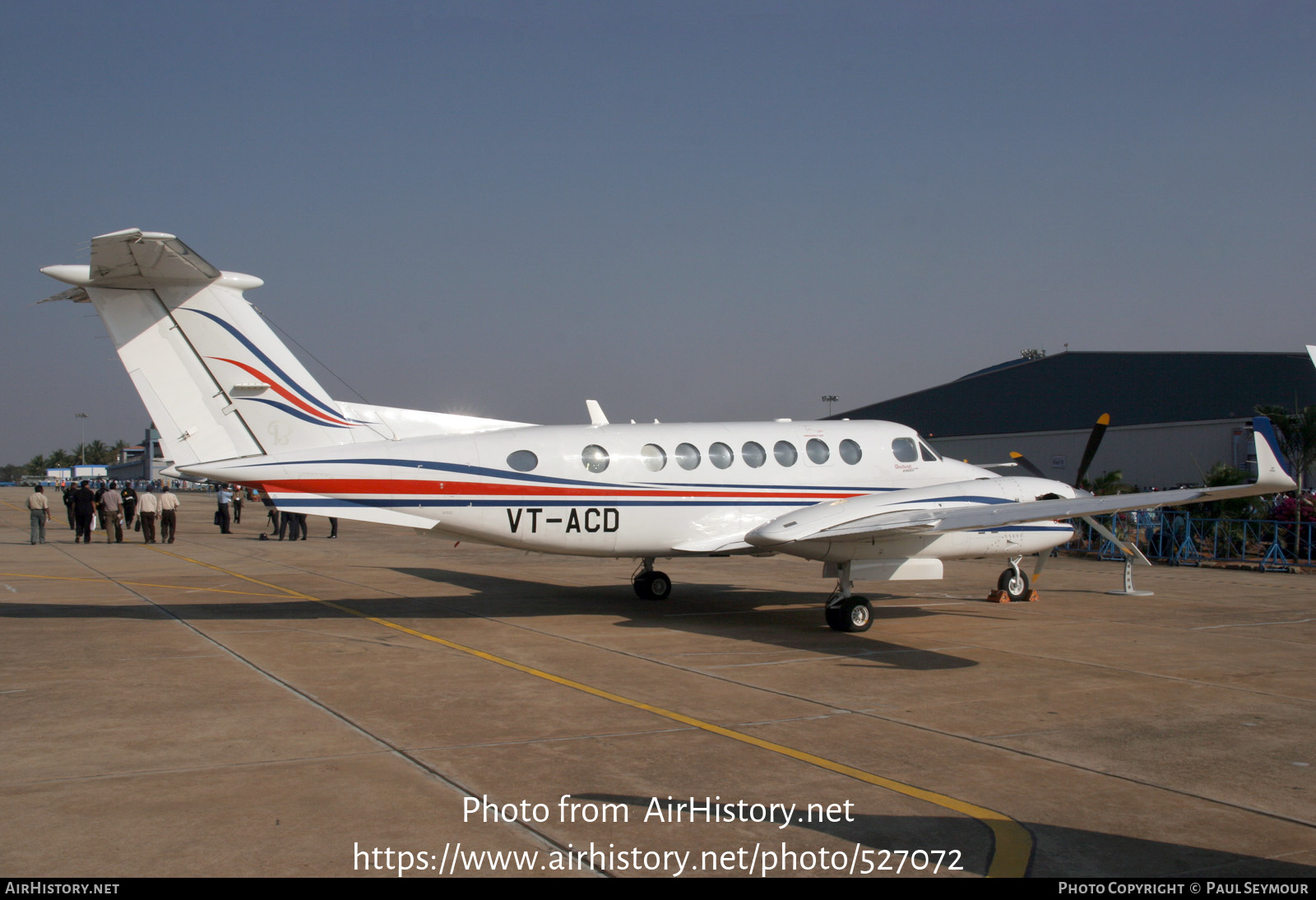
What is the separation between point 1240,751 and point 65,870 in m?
7.87

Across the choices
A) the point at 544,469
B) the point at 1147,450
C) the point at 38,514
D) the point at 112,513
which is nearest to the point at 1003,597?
the point at 544,469

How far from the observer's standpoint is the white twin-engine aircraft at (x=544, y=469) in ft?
39.0

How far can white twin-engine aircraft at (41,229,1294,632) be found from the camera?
39.0 ft

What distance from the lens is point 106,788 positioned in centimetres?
604

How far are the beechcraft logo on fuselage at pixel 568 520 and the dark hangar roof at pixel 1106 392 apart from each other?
1383 inches

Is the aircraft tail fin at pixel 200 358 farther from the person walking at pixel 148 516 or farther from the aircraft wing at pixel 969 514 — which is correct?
the person walking at pixel 148 516

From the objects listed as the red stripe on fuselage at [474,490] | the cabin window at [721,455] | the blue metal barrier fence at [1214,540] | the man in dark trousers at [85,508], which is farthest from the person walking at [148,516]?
the blue metal barrier fence at [1214,540]

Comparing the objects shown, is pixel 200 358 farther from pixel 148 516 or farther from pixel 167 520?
pixel 167 520

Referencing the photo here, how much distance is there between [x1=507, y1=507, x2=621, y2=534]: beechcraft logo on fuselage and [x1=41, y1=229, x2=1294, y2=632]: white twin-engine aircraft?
0.08ft

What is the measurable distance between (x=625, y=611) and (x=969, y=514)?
5.64 m

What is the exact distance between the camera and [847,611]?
1287cm

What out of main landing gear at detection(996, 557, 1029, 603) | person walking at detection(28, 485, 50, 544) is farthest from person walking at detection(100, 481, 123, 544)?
main landing gear at detection(996, 557, 1029, 603)

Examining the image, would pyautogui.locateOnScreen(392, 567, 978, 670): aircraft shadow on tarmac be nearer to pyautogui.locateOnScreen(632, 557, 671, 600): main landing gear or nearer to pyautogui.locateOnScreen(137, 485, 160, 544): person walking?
pyautogui.locateOnScreen(632, 557, 671, 600): main landing gear
